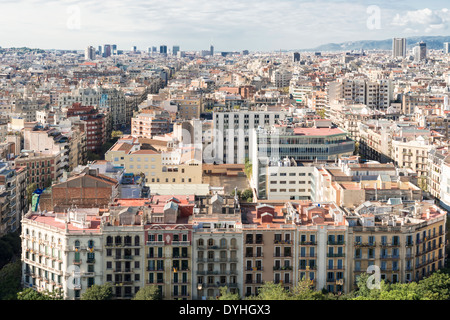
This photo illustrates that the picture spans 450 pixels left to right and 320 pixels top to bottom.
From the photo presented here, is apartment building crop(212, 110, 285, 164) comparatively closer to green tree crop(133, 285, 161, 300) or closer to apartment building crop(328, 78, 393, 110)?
apartment building crop(328, 78, 393, 110)

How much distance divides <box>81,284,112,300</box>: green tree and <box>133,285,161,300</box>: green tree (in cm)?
38

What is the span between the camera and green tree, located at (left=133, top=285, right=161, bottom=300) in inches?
341

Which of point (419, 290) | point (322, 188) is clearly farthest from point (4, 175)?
point (419, 290)

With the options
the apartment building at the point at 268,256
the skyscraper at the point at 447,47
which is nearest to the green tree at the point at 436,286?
the apartment building at the point at 268,256

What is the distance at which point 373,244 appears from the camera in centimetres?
921

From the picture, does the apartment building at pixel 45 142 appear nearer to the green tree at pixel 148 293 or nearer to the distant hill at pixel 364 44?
the distant hill at pixel 364 44

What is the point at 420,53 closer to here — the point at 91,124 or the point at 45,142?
the point at 91,124

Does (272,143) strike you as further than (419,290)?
Yes

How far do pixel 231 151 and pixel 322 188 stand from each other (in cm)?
768

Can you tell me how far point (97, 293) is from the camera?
28.8 feet

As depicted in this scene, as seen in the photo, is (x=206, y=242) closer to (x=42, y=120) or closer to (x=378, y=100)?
(x=42, y=120)

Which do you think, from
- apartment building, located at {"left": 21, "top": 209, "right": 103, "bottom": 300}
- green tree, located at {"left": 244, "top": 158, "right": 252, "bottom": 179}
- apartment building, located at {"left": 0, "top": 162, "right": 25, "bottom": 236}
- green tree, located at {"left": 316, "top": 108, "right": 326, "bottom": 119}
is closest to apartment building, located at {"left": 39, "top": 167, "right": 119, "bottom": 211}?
apartment building, located at {"left": 0, "top": 162, "right": 25, "bottom": 236}

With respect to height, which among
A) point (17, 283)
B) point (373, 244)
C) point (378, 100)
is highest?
point (378, 100)

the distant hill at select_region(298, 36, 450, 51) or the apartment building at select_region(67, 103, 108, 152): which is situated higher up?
the distant hill at select_region(298, 36, 450, 51)
